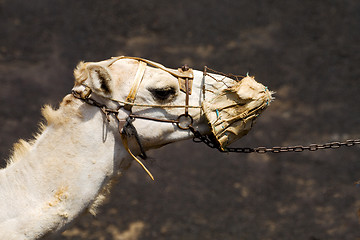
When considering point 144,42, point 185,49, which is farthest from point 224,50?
point 144,42

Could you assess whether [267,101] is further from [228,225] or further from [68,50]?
[68,50]

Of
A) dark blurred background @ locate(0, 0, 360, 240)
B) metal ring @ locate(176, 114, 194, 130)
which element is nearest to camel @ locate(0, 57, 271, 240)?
metal ring @ locate(176, 114, 194, 130)

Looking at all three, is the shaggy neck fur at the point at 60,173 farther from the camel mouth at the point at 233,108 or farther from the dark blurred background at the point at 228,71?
the dark blurred background at the point at 228,71

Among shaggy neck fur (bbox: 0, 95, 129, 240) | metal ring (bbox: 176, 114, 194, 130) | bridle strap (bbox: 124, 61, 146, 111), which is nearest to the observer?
shaggy neck fur (bbox: 0, 95, 129, 240)

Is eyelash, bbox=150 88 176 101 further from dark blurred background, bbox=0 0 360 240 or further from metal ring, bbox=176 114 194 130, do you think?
dark blurred background, bbox=0 0 360 240

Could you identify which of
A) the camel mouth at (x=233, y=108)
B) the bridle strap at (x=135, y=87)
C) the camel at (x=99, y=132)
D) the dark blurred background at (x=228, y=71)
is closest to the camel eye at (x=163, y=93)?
the camel at (x=99, y=132)

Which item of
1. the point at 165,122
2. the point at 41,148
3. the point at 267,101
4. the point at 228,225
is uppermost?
the point at 228,225

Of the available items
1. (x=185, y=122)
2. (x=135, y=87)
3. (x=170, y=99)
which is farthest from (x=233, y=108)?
(x=135, y=87)
